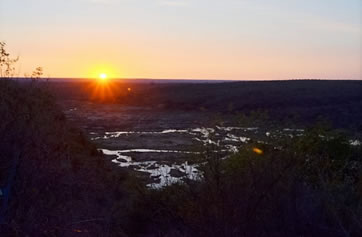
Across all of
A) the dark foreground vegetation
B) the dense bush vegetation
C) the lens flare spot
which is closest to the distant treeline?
the dark foreground vegetation

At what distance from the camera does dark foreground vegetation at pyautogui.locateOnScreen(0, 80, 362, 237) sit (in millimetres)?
7742

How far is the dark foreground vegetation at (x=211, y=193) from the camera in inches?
305

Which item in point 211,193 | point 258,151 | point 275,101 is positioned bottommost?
point 275,101

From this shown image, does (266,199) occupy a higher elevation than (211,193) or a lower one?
lower

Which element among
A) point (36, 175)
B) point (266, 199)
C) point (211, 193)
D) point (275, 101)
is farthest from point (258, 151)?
point (275, 101)

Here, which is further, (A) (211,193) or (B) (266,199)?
(B) (266,199)

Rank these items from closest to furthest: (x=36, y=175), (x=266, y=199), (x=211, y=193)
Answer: (x=211, y=193) < (x=266, y=199) < (x=36, y=175)

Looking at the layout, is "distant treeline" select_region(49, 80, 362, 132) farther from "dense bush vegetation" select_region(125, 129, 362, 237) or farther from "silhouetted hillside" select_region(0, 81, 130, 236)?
"dense bush vegetation" select_region(125, 129, 362, 237)

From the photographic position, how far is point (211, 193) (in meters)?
7.75

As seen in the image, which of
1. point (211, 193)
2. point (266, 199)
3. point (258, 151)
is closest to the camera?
point (211, 193)

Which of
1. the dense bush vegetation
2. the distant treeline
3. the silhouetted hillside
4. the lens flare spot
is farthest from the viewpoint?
the distant treeline

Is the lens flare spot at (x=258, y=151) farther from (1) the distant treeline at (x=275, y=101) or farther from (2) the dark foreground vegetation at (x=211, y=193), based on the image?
(1) the distant treeline at (x=275, y=101)

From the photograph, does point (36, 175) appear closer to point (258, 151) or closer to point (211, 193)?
point (211, 193)

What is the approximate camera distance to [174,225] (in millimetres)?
8969
